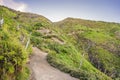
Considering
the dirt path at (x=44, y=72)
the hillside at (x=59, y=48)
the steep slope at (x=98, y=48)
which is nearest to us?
the hillside at (x=59, y=48)

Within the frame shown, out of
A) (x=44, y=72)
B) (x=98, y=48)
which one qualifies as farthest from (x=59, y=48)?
(x=98, y=48)

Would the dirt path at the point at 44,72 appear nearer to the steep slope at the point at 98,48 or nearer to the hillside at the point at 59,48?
the hillside at the point at 59,48

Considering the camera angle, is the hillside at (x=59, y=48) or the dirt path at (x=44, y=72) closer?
the hillside at (x=59, y=48)

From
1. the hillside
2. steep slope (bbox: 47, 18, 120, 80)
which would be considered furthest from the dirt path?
steep slope (bbox: 47, 18, 120, 80)

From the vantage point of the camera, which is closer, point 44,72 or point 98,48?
point 44,72

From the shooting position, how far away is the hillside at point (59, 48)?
24656mm

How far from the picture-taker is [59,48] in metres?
62.5

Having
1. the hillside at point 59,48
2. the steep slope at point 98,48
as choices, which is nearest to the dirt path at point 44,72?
the hillside at point 59,48

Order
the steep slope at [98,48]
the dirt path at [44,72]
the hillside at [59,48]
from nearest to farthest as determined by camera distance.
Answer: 1. the hillside at [59,48]
2. the dirt path at [44,72]
3. the steep slope at [98,48]

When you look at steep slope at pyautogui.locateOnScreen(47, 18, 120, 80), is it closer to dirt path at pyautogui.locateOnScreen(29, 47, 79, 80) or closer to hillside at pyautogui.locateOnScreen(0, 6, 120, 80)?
hillside at pyautogui.locateOnScreen(0, 6, 120, 80)

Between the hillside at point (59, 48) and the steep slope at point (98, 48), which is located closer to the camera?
the hillside at point (59, 48)

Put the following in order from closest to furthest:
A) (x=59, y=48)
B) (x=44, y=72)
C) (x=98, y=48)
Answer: (x=44, y=72) < (x=59, y=48) < (x=98, y=48)

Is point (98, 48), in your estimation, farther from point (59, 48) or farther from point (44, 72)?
point (44, 72)

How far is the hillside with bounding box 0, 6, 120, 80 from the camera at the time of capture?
24.7 m
